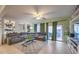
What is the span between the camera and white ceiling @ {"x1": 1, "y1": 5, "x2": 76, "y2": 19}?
81.9 inches

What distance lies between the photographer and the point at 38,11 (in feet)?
7.02

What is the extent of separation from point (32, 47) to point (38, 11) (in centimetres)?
71

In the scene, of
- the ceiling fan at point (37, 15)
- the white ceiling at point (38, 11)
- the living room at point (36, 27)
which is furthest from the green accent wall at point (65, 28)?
the ceiling fan at point (37, 15)

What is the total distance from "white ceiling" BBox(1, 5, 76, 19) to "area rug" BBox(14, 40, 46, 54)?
547 mm

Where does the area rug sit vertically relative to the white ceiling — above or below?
below

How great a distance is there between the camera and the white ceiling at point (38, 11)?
2080 millimetres

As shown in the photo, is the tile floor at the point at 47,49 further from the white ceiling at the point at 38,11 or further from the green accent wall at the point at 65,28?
the white ceiling at the point at 38,11

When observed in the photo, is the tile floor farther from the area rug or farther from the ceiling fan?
the ceiling fan

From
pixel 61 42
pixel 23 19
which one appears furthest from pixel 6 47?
pixel 61 42

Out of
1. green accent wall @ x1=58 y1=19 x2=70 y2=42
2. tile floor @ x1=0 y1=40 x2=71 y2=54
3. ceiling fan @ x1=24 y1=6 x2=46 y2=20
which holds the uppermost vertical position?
ceiling fan @ x1=24 y1=6 x2=46 y2=20

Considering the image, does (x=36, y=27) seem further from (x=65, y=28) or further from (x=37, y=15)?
(x=65, y=28)

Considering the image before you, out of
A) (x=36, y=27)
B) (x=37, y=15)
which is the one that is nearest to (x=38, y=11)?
(x=37, y=15)

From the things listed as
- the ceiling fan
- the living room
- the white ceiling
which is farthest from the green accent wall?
the ceiling fan
